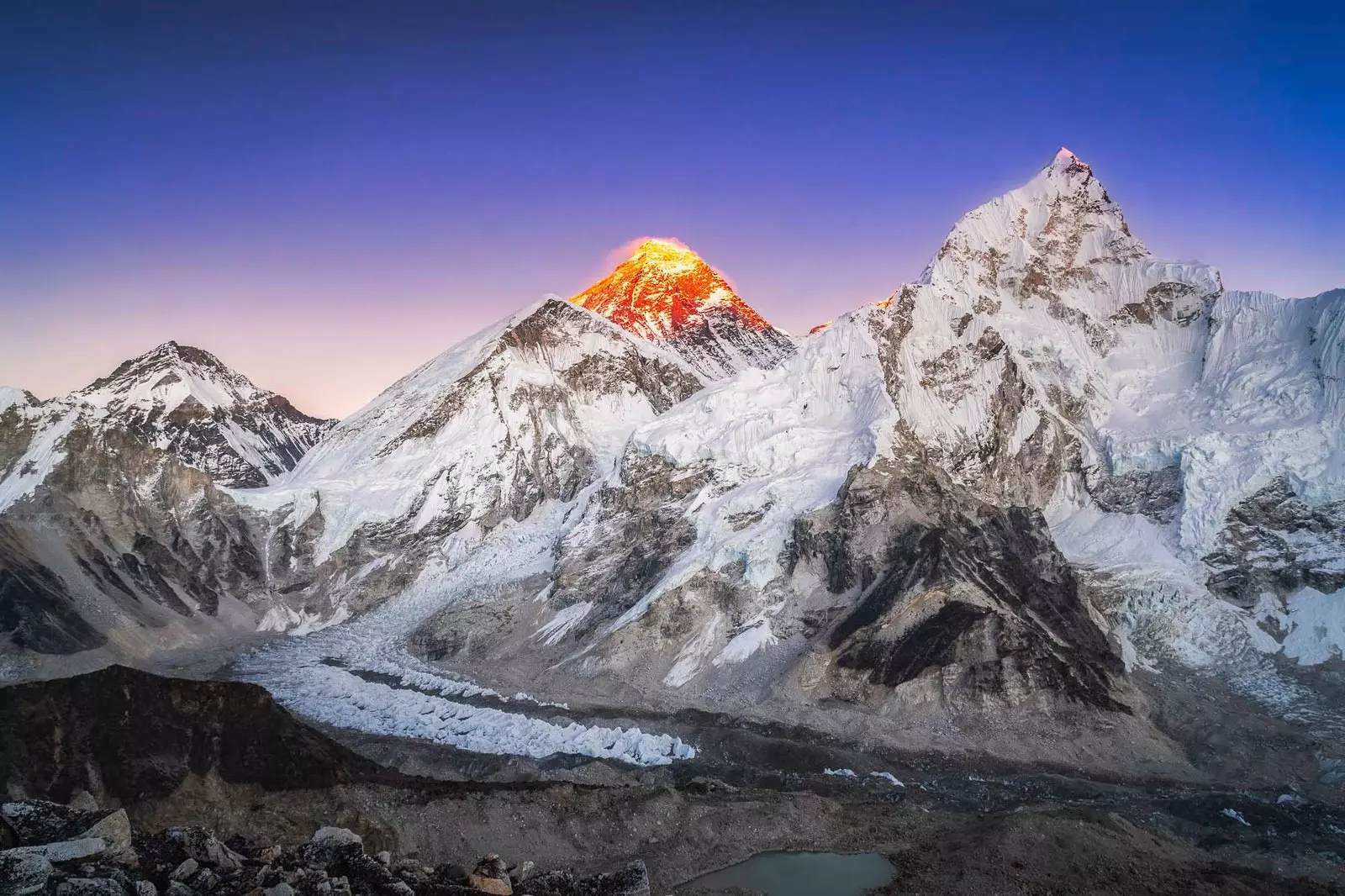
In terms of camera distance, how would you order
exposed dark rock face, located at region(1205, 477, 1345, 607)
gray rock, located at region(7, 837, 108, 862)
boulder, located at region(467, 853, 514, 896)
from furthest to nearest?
exposed dark rock face, located at region(1205, 477, 1345, 607) < boulder, located at region(467, 853, 514, 896) < gray rock, located at region(7, 837, 108, 862)

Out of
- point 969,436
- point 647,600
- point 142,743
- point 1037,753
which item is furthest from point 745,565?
point 142,743

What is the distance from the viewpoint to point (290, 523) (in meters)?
138

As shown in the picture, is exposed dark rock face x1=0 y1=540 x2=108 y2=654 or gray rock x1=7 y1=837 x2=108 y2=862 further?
exposed dark rock face x1=0 y1=540 x2=108 y2=654

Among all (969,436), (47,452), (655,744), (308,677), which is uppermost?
(47,452)

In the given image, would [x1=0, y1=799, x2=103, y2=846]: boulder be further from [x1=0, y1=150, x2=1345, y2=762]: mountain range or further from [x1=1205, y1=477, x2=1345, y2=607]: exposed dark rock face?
[x1=1205, y1=477, x2=1345, y2=607]: exposed dark rock face

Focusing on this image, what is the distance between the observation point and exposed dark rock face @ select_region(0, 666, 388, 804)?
33719mm

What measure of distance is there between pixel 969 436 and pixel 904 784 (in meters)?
74.5

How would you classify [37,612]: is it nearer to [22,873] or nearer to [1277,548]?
[22,873]

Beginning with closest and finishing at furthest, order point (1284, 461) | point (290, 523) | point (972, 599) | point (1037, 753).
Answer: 1. point (1037, 753)
2. point (972, 599)
3. point (1284, 461)
4. point (290, 523)

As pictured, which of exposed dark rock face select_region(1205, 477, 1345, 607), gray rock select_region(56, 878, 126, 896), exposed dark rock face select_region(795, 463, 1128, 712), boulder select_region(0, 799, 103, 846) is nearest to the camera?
gray rock select_region(56, 878, 126, 896)

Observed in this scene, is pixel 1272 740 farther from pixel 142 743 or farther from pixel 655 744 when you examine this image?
pixel 142 743

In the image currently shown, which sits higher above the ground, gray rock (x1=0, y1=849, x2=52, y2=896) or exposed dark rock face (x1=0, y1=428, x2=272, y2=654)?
exposed dark rock face (x1=0, y1=428, x2=272, y2=654)

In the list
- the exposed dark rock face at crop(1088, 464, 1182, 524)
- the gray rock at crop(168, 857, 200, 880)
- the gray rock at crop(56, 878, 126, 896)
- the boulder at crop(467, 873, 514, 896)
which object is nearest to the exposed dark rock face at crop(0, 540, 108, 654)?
the gray rock at crop(168, 857, 200, 880)

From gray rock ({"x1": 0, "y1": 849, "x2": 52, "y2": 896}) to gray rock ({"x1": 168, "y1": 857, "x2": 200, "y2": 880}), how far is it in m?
3.18
